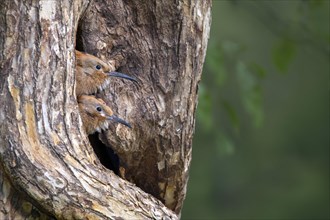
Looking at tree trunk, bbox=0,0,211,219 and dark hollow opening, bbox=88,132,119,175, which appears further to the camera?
dark hollow opening, bbox=88,132,119,175

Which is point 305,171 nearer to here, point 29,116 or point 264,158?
point 264,158

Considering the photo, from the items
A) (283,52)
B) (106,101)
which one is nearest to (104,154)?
(106,101)

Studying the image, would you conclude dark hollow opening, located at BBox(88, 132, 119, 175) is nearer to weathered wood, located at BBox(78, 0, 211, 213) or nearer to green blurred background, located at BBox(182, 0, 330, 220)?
weathered wood, located at BBox(78, 0, 211, 213)

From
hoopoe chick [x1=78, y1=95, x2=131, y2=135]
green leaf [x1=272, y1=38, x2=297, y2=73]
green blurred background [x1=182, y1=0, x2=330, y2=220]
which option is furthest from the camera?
green blurred background [x1=182, y1=0, x2=330, y2=220]

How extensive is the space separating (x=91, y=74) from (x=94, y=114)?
0.24 metres

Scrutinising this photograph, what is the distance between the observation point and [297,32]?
9.99 m

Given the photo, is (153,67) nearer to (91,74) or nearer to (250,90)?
(91,74)

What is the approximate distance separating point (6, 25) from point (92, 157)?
845mm

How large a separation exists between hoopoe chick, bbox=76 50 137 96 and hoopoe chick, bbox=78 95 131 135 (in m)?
0.10

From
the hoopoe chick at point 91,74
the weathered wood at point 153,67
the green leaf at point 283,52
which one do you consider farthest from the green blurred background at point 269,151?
the hoopoe chick at point 91,74

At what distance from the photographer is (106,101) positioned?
24.9 feet

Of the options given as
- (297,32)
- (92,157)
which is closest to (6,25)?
(92,157)

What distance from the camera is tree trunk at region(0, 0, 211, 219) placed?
678 cm

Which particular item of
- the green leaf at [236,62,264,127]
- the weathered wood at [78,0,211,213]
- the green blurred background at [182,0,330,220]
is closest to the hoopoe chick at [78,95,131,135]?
the weathered wood at [78,0,211,213]
